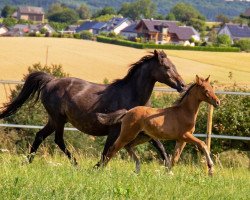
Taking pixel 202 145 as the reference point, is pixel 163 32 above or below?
below

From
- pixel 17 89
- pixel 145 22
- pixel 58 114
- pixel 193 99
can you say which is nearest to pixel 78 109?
pixel 58 114

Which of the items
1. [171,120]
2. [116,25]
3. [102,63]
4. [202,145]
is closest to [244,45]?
[102,63]

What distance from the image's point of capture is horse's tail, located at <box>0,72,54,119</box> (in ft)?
32.1

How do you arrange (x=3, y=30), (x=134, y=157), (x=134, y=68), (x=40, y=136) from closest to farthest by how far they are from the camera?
(x=134, y=157) → (x=134, y=68) → (x=40, y=136) → (x=3, y=30)

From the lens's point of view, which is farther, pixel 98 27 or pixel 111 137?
pixel 98 27

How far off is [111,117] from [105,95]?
0.54 m

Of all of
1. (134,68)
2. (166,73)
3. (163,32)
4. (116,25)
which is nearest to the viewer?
(166,73)

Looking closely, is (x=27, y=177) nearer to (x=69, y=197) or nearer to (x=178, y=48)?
(x=69, y=197)

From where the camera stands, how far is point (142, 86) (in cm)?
880

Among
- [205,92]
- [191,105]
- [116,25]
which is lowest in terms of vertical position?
[116,25]

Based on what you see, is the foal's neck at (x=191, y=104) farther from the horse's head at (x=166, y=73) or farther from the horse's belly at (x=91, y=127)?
the horse's belly at (x=91, y=127)

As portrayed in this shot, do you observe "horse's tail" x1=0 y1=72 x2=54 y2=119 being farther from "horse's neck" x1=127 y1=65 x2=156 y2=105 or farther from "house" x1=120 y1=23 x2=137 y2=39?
"house" x1=120 y1=23 x2=137 y2=39

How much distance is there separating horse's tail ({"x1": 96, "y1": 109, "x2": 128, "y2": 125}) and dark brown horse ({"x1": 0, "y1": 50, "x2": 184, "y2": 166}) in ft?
0.52

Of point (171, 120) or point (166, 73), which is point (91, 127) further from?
point (171, 120)
